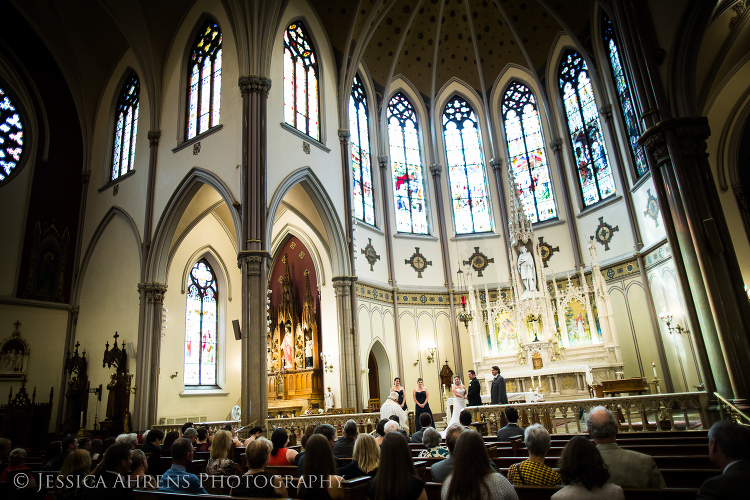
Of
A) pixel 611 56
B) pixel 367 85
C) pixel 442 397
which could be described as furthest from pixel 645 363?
pixel 367 85

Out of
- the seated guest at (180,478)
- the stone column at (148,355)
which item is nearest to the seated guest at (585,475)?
the seated guest at (180,478)

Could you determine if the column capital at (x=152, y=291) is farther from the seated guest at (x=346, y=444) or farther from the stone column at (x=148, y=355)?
the seated guest at (x=346, y=444)

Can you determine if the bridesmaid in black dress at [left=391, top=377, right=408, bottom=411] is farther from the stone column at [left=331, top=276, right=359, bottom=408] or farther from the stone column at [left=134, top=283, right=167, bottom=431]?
the stone column at [left=134, top=283, right=167, bottom=431]

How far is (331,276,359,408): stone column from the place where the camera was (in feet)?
48.3

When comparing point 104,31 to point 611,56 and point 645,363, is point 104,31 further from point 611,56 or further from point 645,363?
point 645,363

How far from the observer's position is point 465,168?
2116 cm

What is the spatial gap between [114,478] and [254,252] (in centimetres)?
891

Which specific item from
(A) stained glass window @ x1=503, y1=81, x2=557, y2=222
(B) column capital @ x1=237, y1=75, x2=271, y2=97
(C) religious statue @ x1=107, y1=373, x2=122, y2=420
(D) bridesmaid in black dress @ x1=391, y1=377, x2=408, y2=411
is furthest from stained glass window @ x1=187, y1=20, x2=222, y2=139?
(A) stained glass window @ x1=503, y1=81, x2=557, y2=222

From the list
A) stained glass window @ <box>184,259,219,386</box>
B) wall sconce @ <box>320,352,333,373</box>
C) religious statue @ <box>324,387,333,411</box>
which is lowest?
religious statue @ <box>324,387,333,411</box>

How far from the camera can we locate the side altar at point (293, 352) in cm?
1616

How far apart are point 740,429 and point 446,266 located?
17.0m

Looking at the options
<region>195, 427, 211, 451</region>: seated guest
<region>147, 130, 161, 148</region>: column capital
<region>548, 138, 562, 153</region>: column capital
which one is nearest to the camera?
<region>195, 427, 211, 451</region>: seated guest

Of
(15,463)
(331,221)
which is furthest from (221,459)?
(331,221)

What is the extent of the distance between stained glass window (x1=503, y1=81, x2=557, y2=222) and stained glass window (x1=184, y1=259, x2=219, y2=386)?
12234mm
